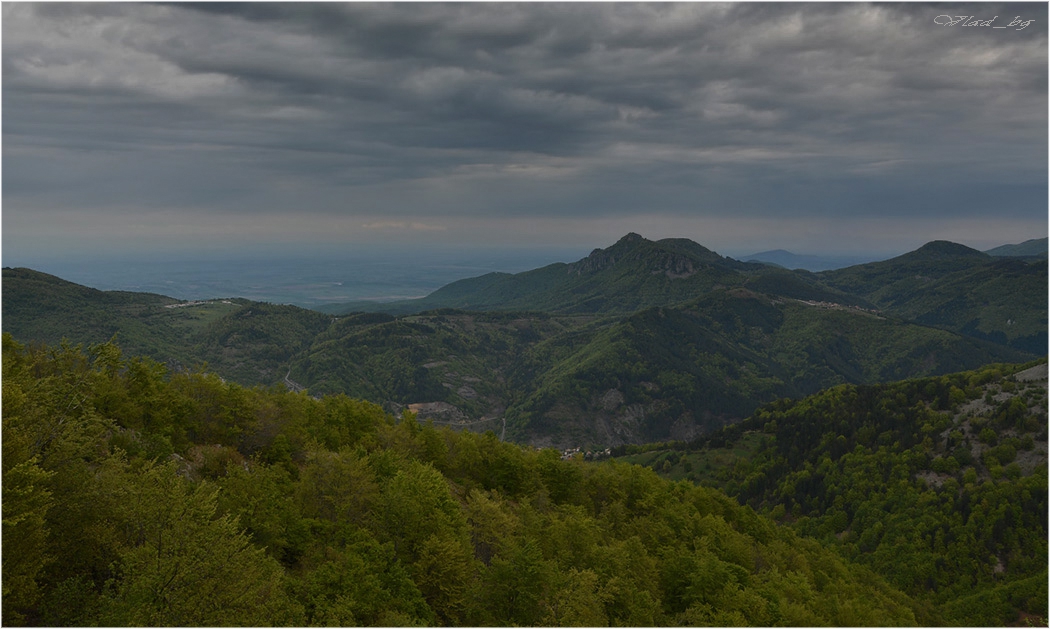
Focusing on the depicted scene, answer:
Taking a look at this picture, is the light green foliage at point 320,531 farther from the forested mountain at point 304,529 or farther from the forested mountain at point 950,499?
the forested mountain at point 950,499

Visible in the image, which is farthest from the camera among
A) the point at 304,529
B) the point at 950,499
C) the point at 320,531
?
the point at 950,499

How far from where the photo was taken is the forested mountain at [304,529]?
27906mm

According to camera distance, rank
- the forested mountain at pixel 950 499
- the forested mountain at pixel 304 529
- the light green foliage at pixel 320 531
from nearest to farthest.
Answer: the forested mountain at pixel 304 529 → the light green foliage at pixel 320 531 → the forested mountain at pixel 950 499

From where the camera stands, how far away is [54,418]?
121 feet

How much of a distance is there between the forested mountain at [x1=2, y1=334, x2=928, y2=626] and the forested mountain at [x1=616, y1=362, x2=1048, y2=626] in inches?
2261

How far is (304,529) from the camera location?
142 ft

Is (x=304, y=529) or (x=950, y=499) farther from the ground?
(x=304, y=529)

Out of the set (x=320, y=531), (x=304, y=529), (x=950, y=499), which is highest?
(x=304, y=529)

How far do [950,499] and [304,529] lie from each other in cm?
17522

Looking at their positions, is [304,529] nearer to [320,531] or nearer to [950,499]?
[320,531]

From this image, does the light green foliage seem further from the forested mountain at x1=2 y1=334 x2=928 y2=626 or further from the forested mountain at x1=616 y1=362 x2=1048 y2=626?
the forested mountain at x1=616 y1=362 x2=1048 y2=626

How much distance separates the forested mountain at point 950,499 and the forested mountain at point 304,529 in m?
57.4

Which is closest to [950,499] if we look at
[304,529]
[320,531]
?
[320,531]

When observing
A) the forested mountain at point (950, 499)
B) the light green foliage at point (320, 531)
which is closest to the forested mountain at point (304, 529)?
the light green foliage at point (320, 531)
